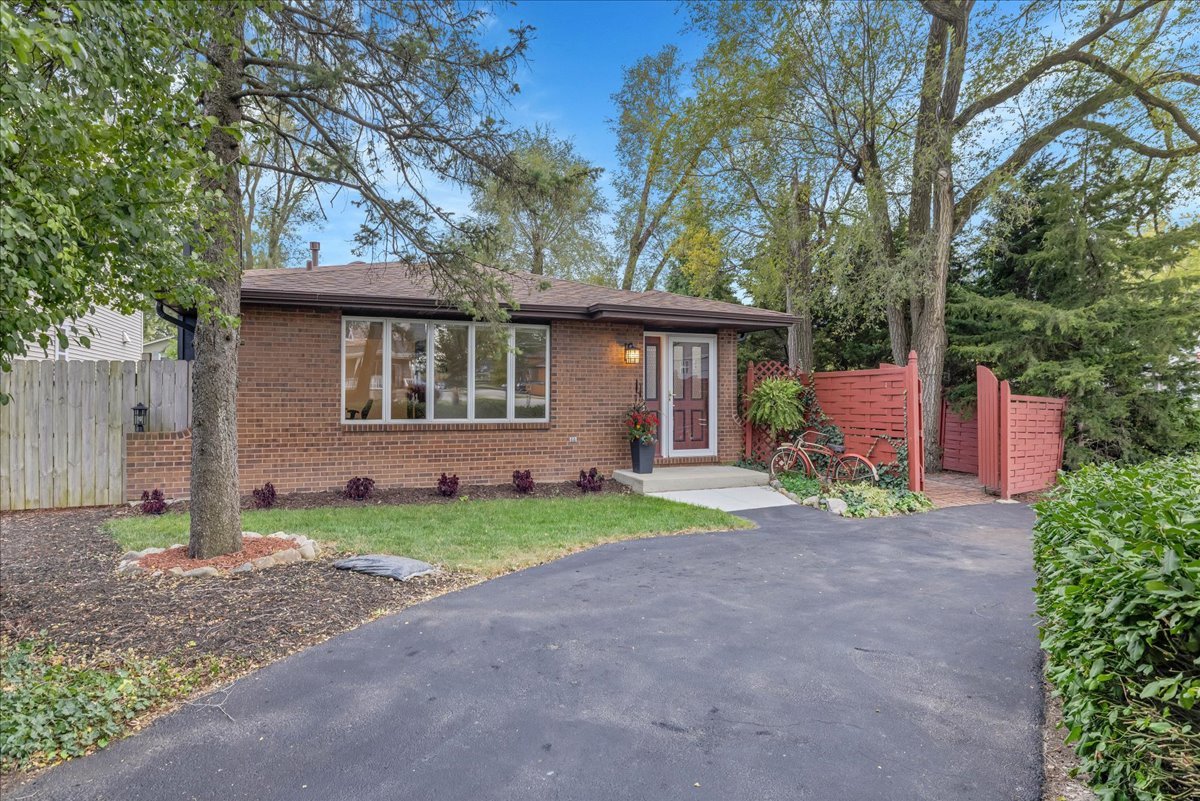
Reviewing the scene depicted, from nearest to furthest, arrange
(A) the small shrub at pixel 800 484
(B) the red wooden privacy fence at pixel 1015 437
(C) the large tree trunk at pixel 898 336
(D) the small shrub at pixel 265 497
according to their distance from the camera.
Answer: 1. (D) the small shrub at pixel 265 497
2. (A) the small shrub at pixel 800 484
3. (B) the red wooden privacy fence at pixel 1015 437
4. (C) the large tree trunk at pixel 898 336

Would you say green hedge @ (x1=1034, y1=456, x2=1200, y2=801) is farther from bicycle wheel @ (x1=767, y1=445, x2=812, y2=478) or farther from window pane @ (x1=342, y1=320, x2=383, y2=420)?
window pane @ (x1=342, y1=320, x2=383, y2=420)

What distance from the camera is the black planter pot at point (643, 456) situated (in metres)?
9.35

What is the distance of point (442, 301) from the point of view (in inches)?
277

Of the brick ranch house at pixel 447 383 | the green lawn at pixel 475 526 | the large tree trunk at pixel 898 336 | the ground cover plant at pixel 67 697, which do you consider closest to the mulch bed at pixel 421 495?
the brick ranch house at pixel 447 383

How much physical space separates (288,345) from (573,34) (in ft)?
22.9

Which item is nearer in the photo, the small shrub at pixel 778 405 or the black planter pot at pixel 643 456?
the black planter pot at pixel 643 456

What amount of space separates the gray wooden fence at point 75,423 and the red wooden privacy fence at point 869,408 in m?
8.76

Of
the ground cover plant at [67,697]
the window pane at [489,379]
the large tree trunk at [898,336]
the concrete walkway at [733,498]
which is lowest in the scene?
the ground cover plant at [67,697]

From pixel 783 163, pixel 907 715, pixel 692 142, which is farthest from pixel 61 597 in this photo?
pixel 692 142

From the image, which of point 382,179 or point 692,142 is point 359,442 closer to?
point 382,179

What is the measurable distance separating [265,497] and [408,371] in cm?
248

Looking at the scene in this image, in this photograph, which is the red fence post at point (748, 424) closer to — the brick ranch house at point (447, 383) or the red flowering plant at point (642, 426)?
the brick ranch house at point (447, 383)

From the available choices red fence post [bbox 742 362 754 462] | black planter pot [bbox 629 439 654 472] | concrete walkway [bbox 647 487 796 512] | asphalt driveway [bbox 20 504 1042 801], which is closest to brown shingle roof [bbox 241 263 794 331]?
red fence post [bbox 742 362 754 462]

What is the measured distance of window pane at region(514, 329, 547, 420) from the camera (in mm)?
9273
